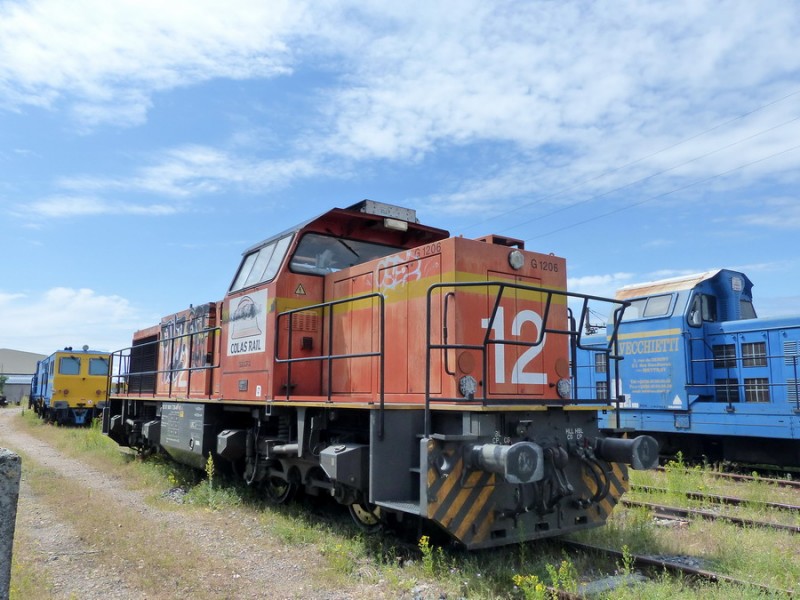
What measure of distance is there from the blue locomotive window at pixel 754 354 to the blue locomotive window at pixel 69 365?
70.6 ft

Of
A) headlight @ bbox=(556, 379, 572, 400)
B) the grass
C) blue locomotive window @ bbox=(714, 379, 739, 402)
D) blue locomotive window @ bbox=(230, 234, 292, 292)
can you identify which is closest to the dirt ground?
the grass

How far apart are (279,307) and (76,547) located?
2966mm

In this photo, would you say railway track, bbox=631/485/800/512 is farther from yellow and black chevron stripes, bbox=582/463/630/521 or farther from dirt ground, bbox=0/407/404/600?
dirt ground, bbox=0/407/404/600

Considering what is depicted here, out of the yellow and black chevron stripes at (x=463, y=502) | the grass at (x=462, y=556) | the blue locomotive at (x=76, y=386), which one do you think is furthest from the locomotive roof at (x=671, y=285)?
the blue locomotive at (x=76, y=386)

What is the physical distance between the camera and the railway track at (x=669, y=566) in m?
4.43

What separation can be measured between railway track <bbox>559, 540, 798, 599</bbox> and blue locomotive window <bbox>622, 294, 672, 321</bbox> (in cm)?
733

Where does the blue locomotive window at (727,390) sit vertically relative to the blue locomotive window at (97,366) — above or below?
below

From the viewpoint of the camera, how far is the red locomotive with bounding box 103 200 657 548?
496 cm

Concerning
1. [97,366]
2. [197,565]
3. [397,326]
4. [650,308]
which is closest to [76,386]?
[97,366]

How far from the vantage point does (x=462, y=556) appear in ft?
17.6

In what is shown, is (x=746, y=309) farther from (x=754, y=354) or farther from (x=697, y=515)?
(x=697, y=515)

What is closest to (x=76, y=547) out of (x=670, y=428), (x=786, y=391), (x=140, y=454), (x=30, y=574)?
(x=30, y=574)

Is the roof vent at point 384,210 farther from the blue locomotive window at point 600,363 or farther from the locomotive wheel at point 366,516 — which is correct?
the blue locomotive window at point 600,363

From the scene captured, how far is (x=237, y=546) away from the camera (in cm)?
599
